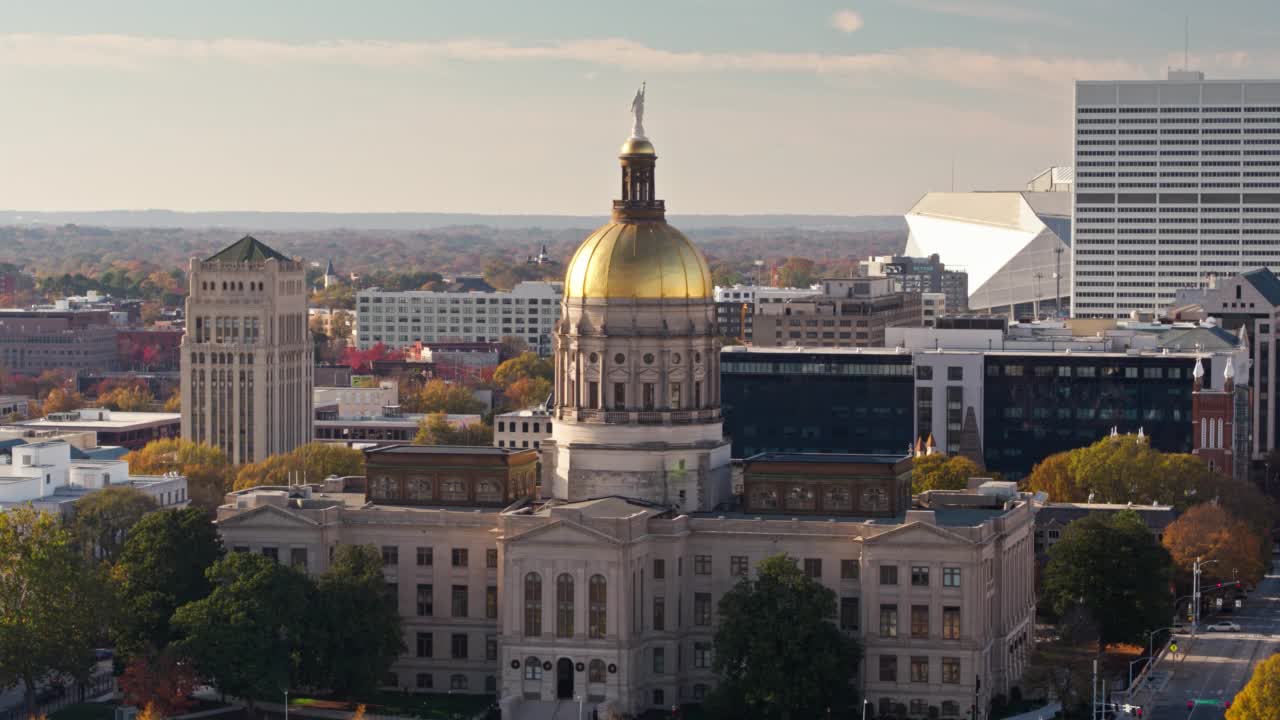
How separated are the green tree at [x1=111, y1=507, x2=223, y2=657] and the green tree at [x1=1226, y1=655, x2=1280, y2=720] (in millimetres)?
63295

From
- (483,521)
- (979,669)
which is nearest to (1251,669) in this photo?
(979,669)

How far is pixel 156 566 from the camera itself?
185 meters

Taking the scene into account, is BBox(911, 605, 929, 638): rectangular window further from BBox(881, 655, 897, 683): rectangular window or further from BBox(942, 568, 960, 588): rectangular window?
BBox(881, 655, 897, 683): rectangular window

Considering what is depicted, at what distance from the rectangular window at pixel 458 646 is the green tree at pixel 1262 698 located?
49.2 m

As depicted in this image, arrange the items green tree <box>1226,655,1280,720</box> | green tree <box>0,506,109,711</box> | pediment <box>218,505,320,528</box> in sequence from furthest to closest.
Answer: pediment <box>218,505,320,528</box>
green tree <box>0,506,109,711</box>
green tree <box>1226,655,1280,720</box>

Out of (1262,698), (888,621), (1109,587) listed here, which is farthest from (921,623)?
(1262,698)

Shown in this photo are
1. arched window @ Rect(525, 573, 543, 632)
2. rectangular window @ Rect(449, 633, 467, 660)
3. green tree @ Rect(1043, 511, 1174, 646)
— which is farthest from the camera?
green tree @ Rect(1043, 511, 1174, 646)

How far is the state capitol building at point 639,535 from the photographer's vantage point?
179 metres

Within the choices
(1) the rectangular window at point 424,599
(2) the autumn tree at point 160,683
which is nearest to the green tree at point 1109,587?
(1) the rectangular window at point 424,599

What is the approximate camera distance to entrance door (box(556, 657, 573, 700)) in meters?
180

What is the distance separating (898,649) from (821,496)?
494 inches

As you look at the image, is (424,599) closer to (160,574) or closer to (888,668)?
(160,574)

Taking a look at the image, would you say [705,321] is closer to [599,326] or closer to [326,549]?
[599,326]

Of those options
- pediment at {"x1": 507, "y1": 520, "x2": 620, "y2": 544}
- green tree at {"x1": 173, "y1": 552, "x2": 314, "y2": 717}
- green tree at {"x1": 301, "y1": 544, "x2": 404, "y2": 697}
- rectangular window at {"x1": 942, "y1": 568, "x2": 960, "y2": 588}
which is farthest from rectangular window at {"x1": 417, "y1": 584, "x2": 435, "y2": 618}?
rectangular window at {"x1": 942, "y1": 568, "x2": 960, "y2": 588}
